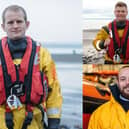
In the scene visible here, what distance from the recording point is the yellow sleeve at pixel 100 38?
2189mm

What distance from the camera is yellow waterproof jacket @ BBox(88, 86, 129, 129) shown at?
2.14 m

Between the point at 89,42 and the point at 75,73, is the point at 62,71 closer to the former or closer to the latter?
the point at 75,73

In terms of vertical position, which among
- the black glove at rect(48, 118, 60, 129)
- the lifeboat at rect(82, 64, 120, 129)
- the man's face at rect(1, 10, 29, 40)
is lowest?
the black glove at rect(48, 118, 60, 129)

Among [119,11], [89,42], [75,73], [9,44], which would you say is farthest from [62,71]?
[119,11]

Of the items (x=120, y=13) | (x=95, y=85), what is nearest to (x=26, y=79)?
(x=95, y=85)

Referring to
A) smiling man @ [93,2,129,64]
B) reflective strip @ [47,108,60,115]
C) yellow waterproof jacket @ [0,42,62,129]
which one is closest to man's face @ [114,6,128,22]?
smiling man @ [93,2,129,64]

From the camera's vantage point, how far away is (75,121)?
2.18 metres

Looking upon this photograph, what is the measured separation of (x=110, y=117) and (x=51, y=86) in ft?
1.54

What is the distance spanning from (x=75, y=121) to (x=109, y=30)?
69 centimetres

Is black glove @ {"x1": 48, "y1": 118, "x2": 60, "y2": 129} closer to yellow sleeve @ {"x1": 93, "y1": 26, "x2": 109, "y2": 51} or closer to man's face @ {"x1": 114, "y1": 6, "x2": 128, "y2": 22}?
yellow sleeve @ {"x1": 93, "y1": 26, "x2": 109, "y2": 51}

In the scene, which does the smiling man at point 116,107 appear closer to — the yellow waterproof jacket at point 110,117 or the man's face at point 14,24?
the yellow waterproof jacket at point 110,117

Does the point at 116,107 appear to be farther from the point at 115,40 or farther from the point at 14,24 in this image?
the point at 14,24

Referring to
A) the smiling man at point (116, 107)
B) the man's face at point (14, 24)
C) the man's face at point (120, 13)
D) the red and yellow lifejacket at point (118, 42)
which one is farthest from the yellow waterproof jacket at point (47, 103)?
the man's face at point (120, 13)

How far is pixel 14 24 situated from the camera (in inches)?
82.0
